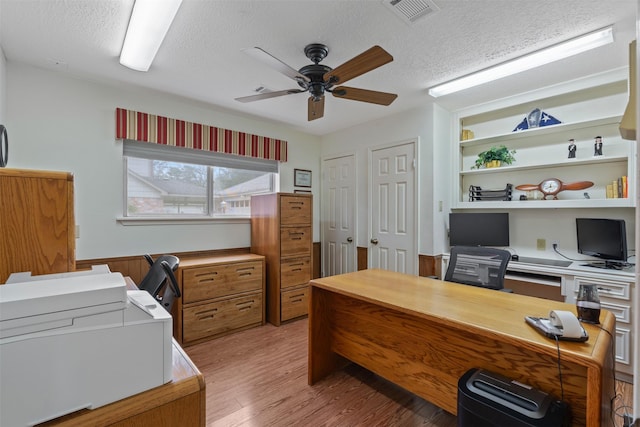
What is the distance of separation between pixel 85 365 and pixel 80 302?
166 mm

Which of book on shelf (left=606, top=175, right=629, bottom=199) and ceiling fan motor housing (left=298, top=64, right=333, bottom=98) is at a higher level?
ceiling fan motor housing (left=298, top=64, right=333, bottom=98)

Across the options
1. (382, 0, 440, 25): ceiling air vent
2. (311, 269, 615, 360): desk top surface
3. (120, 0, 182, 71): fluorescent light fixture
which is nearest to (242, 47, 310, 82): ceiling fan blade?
(120, 0, 182, 71): fluorescent light fixture

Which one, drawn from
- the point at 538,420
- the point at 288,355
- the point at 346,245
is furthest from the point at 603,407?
the point at 346,245

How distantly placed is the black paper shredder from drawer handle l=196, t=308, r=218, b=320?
2.43 m

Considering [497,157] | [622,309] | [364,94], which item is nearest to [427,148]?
[497,157]

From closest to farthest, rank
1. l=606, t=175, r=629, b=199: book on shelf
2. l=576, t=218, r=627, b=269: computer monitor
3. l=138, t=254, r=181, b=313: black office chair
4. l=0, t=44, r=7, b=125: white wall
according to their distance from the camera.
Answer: l=138, t=254, r=181, b=313: black office chair < l=0, t=44, r=7, b=125: white wall < l=576, t=218, r=627, b=269: computer monitor < l=606, t=175, r=629, b=199: book on shelf

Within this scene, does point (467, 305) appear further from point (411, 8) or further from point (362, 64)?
point (411, 8)

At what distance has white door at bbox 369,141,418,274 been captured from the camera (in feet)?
11.6

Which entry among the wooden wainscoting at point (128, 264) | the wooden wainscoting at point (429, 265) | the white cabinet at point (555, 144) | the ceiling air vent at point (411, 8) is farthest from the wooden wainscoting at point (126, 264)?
the white cabinet at point (555, 144)

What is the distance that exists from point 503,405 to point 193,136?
3.48 m

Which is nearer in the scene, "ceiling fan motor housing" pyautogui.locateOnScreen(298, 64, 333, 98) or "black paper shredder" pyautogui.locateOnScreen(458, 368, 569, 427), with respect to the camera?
"black paper shredder" pyautogui.locateOnScreen(458, 368, 569, 427)

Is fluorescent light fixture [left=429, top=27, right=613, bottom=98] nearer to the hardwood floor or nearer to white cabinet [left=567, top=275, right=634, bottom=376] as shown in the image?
white cabinet [left=567, top=275, right=634, bottom=376]

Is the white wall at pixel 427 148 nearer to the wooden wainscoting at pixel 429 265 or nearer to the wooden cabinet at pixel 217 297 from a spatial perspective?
the wooden wainscoting at pixel 429 265

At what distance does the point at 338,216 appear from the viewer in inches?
175
